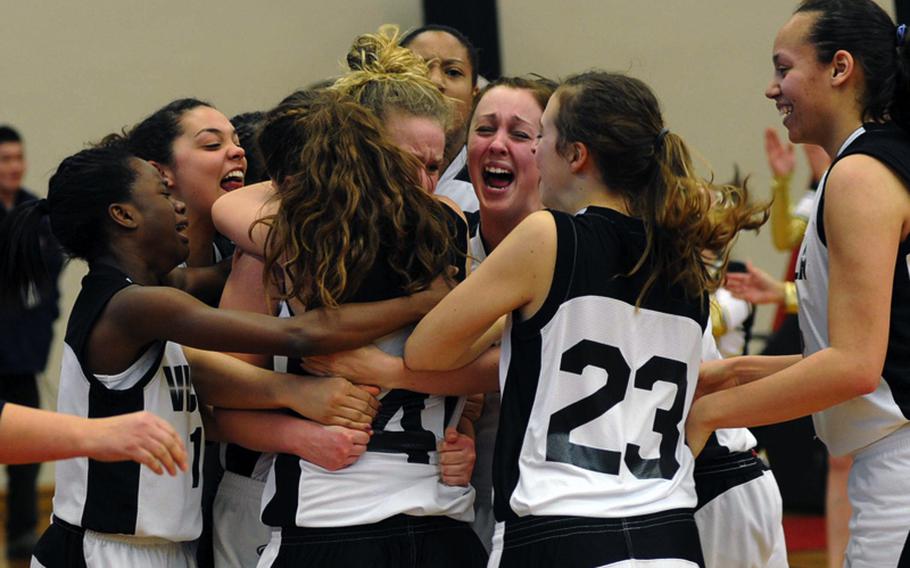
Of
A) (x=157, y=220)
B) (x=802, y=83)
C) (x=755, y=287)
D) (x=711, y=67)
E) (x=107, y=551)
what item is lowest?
(x=755, y=287)

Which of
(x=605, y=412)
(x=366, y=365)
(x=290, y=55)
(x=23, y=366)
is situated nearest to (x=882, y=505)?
(x=605, y=412)

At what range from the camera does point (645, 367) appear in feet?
7.79

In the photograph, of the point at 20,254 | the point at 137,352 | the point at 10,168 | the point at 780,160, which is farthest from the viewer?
the point at 10,168

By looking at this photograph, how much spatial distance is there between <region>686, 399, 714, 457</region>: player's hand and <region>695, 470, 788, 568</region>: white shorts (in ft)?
1.37

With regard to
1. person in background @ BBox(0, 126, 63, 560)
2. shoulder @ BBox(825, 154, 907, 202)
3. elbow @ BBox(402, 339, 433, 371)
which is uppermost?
shoulder @ BBox(825, 154, 907, 202)

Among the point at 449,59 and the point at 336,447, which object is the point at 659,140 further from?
the point at 449,59

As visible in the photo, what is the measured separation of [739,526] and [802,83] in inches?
38.7

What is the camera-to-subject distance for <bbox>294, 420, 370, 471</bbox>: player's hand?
250 cm

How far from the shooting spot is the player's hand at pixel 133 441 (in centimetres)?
203

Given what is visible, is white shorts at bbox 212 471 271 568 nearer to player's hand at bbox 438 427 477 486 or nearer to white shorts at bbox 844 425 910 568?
player's hand at bbox 438 427 477 486

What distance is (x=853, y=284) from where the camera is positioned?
7.68ft

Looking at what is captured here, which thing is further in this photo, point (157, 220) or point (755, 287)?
point (755, 287)

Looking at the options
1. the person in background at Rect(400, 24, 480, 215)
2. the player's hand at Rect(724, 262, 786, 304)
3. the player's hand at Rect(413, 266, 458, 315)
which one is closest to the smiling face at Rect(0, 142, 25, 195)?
the person in background at Rect(400, 24, 480, 215)

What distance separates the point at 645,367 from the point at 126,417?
3.04 feet
